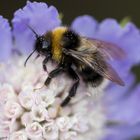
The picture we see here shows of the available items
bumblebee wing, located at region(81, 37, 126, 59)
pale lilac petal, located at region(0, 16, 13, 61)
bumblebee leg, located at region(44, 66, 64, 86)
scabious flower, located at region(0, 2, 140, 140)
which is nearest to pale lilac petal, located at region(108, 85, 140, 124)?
scabious flower, located at region(0, 2, 140, 140)

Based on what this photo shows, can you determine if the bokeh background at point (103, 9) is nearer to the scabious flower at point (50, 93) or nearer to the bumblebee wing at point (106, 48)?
the scabious flower at point (50, 93)

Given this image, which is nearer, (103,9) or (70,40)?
(70,40)

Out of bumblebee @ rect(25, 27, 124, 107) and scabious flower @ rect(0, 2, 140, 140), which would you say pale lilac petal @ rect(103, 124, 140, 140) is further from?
bumblebee @ rect(25, 27, 124, 107)

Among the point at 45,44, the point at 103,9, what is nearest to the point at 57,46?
the point at 45,44

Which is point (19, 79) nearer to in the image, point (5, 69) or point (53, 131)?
point (5, 69)

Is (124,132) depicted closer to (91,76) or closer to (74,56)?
(91,76)

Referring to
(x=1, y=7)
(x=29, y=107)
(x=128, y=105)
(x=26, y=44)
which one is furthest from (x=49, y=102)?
(x=1, y=7)

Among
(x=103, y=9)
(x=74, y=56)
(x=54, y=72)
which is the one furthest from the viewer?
(x=103, y=9)

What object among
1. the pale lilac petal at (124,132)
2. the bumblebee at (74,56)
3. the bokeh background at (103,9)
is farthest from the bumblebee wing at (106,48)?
the bokeh background at (103,9)
